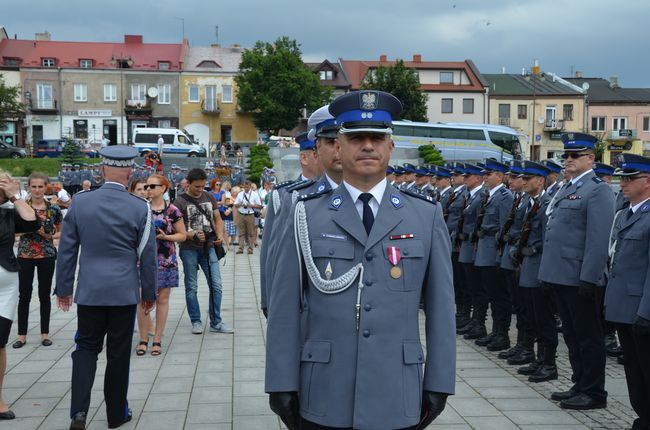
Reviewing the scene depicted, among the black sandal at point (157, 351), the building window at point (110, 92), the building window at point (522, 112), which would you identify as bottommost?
the black sandal at point (157, 351)

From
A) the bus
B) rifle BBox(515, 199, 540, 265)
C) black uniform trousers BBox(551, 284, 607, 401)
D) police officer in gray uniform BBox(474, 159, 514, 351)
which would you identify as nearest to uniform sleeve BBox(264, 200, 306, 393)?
black uniform trousers BBox(551, 284, 607, 401)

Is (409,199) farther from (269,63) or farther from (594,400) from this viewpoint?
(269,63)

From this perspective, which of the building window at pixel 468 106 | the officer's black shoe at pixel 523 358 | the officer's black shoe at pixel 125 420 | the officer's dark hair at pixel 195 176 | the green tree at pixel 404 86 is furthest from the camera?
the building window at pixel 468 106

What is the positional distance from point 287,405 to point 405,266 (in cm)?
83

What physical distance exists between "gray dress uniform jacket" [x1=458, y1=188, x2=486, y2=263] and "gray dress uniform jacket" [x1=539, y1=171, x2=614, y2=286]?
2877 millimetres

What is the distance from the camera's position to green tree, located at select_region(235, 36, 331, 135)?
61.1 metres

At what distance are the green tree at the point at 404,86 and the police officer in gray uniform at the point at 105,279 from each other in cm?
5597

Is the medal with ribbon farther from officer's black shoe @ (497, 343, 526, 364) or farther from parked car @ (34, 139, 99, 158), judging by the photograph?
parked car @ (34, 139, 99, 158)

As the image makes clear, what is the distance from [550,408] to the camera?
6555 mm

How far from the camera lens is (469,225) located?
10164 millimetres

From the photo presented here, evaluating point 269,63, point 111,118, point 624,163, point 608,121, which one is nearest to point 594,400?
point 624,163

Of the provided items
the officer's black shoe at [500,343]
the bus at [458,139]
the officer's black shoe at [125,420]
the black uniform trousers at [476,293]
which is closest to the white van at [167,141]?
the bus at [458,139]

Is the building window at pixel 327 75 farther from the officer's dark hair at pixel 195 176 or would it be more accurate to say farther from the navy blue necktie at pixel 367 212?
→ the navy blue necktie at pixel 367 212

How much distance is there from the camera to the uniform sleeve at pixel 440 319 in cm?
336
